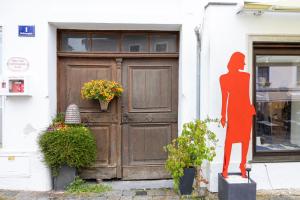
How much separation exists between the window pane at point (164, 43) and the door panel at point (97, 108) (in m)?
0.79

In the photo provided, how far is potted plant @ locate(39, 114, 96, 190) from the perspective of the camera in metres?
4.56

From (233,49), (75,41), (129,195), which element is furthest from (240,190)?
(75,41)

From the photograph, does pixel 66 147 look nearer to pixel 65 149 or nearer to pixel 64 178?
pixel 65 149

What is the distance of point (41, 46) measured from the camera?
4750mm

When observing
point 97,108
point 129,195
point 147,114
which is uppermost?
point 97,108

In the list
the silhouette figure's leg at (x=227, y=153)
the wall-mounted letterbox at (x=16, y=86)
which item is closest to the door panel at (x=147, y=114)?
the silhouette figure's leg at (x=227, y=153)

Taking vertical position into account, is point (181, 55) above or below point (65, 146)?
above

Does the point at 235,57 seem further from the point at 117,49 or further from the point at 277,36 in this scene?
the point at 117,49

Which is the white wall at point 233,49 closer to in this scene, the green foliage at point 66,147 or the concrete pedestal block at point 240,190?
the concrete pedestal block at point 240,190

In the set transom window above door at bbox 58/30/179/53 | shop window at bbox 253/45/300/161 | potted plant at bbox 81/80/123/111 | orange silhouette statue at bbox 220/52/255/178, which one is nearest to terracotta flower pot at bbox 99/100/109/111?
potted plant at bbox 81/80/123/111

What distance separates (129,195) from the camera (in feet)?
15.2

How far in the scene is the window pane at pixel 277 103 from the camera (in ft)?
16.4

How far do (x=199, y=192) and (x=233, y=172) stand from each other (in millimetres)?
633

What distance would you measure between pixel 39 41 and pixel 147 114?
2.20m
